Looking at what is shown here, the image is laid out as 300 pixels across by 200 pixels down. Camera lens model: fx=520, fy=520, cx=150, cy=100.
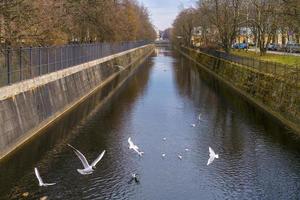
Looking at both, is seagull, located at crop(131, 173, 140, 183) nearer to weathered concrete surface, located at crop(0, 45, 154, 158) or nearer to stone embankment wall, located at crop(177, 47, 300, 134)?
weathered concrete surface, located at crop(0, 45, 154, 158)

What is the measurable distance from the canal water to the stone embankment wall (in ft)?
3.07

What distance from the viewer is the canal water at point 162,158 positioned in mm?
18469

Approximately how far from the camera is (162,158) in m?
22.9

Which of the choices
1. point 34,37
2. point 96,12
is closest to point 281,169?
point 34,37

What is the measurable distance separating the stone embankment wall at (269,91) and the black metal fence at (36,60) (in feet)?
48.3

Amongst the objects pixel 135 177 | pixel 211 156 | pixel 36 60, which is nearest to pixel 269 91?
pixel 211 156

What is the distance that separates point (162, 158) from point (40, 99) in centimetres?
936

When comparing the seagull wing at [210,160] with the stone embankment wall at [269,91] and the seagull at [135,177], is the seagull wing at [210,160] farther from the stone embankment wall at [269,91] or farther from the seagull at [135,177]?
the stone embankment wall at [269,91]

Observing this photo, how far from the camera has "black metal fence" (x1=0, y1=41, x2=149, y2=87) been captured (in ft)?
79.6

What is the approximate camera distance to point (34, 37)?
106 feet

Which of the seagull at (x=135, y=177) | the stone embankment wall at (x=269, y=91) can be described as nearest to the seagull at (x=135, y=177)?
the seagull at (x=135, y=177)

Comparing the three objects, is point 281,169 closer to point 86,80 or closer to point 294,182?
point 294,182

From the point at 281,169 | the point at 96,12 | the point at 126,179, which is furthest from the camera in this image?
the point at 96,12

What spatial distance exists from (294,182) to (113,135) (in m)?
11.1
